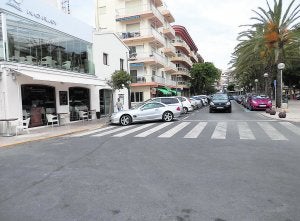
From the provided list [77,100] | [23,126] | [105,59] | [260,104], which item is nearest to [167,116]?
[77,100]

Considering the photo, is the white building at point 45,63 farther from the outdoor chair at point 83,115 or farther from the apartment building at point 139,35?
the apartment building at point 139,35

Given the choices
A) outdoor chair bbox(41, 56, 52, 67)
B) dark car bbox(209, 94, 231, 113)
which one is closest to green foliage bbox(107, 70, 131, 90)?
outdoor chair bbox(41, 56, 52, 67)

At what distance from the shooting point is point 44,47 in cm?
1973

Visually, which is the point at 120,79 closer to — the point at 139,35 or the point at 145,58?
the point at 145,58

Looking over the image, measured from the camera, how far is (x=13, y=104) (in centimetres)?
1655

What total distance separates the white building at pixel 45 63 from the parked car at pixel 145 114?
3510mm

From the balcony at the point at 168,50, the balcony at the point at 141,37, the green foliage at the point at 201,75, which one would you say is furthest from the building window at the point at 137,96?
the green foliage at the point at 201,75

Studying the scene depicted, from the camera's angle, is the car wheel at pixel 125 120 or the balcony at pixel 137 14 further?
the balcony at pixel 137 14

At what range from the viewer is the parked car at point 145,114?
19.9 m

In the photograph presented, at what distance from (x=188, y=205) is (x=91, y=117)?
68.9 ft

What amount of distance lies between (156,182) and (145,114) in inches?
545

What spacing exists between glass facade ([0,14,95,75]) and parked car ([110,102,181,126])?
5463mm

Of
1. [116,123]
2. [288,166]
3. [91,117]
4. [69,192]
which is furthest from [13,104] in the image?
[288,166]

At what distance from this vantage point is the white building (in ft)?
53.7
